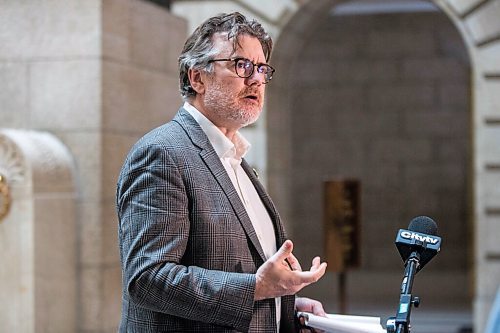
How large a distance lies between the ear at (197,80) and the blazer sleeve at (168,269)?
1.29 ft

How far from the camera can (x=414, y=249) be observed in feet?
11.7

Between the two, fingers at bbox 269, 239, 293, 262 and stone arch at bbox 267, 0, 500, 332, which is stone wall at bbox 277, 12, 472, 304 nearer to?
stone arch at bbox 267, 0, 500, 332

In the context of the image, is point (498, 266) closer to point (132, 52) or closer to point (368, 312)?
point (368, 312)

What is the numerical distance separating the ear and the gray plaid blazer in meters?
0.12

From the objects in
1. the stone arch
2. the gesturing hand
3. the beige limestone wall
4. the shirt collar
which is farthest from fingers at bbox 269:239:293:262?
the stone arch

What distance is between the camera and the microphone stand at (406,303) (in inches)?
128

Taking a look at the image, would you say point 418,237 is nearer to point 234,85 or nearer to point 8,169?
point 234,85

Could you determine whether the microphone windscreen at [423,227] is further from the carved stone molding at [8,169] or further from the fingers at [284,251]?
the carved stone molding at [8,169]

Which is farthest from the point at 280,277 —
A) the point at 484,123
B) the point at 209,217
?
the point at 484,123

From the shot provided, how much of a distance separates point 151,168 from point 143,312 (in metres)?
0.47

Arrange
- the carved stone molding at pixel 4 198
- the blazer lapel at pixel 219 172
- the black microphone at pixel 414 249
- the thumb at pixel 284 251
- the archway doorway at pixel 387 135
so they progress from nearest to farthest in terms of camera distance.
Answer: the black microphone at pixel 414 249, the thumb at pixel 284 251, the blazer lapel at pixel 219 172, the carved stone molding at pixel 4 198, the archway doorway at pixel 387 135

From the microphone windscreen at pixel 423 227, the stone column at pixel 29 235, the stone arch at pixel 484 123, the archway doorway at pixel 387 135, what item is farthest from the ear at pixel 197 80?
the archway doorway at pixel 387 135

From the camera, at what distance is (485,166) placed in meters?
11.1

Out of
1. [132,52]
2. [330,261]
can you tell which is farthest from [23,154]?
[330,261]
